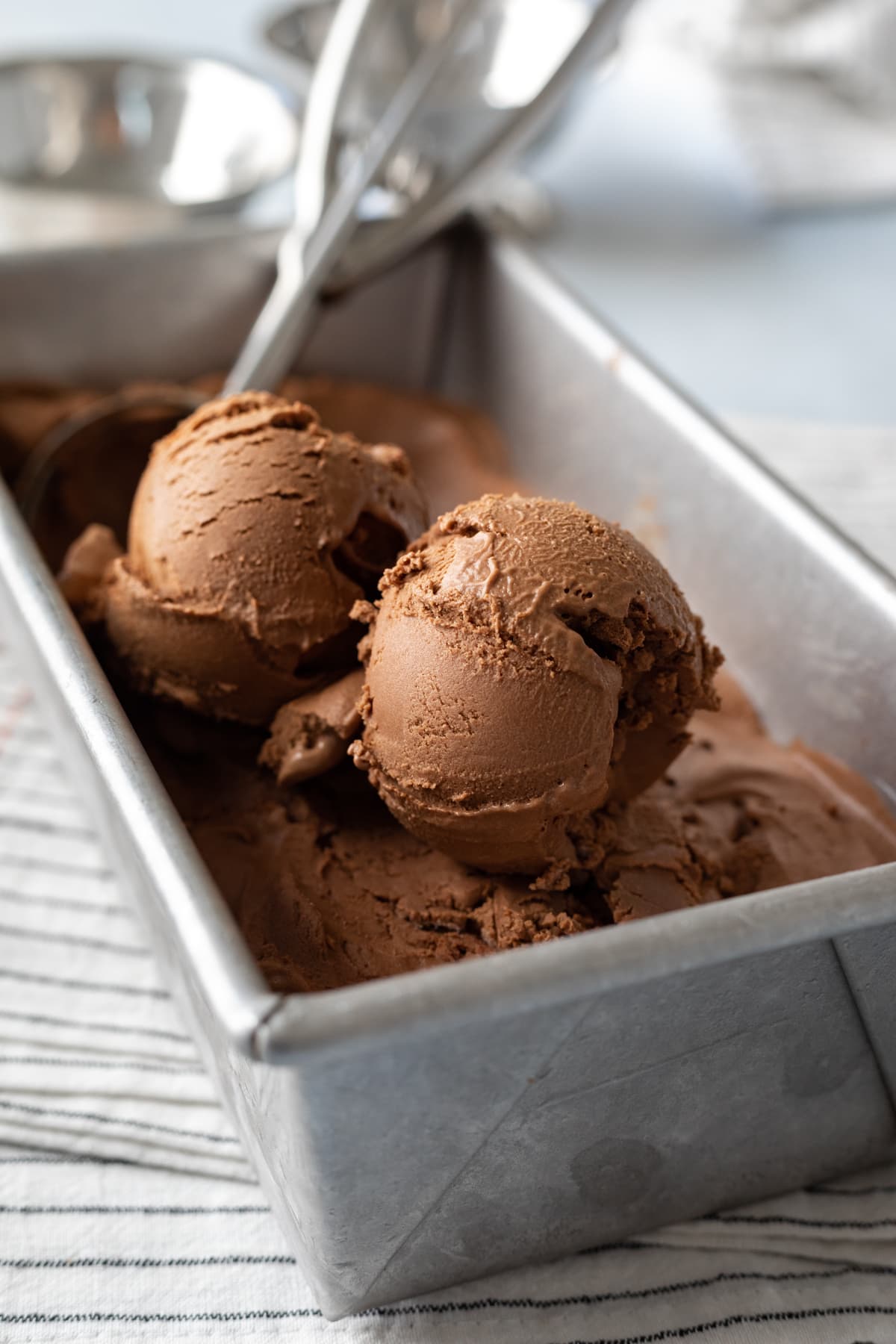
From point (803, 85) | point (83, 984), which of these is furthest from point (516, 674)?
point (803, 85)

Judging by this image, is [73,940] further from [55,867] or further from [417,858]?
[417,858]

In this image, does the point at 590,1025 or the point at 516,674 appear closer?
the point at 590,1025

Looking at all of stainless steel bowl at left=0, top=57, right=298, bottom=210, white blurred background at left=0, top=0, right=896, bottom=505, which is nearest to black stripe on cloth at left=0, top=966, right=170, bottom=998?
white blurred background at left=0, top=0, right=896, bottom=505

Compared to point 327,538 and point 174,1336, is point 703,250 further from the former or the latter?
point 174,1336

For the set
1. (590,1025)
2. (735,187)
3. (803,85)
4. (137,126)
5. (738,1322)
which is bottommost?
(738,1322)

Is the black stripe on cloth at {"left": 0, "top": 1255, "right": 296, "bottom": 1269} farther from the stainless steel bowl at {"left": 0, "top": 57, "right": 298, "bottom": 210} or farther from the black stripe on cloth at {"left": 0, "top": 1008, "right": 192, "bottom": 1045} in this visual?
the stainless steel bowl at {"left": 0, "top": 57, "right": 298, "bottom": 210}

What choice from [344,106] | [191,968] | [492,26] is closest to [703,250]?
[492,26]
